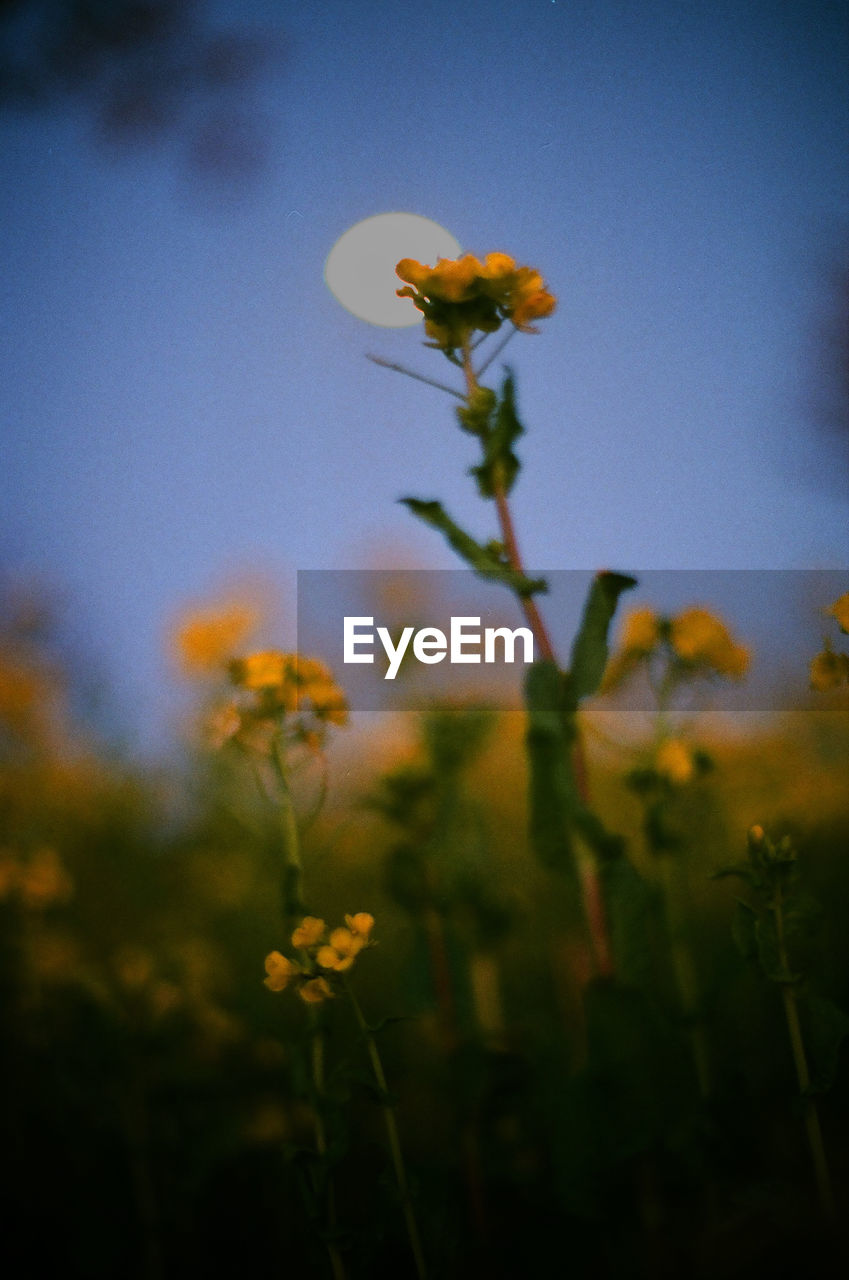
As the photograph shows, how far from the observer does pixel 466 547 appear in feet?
3.64

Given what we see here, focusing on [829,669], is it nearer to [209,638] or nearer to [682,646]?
[682,646]

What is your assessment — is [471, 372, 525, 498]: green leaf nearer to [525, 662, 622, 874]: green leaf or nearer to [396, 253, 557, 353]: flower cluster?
[396, 253, 557, 353]: flower cluster

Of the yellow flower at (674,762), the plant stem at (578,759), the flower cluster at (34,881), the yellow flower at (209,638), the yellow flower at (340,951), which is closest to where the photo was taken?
the yellow flower at (340,951)

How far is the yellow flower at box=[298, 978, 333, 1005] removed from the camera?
92 centimetres

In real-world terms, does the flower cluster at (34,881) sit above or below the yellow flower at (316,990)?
above

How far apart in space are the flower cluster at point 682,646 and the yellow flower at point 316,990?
2.52 ft

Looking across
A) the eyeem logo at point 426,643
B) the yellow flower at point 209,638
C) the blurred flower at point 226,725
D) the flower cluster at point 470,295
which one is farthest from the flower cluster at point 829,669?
the yellow flower at point 209,638

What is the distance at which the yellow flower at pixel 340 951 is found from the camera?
0.91m

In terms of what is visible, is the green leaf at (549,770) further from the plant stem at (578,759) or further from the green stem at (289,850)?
the green stem at (289,850)

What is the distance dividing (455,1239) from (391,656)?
84 centimetres

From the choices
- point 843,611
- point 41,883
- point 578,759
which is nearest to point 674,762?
point 578,759

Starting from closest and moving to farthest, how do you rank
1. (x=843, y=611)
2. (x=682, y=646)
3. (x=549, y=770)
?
(x=843, y=611), (x=549, y=770), (x=682, y=646)

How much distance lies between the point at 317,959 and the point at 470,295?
91 cm

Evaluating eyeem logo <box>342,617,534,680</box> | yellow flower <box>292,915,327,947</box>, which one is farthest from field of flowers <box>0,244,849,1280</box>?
eyeem logo <box>342,617,534,680</box>
